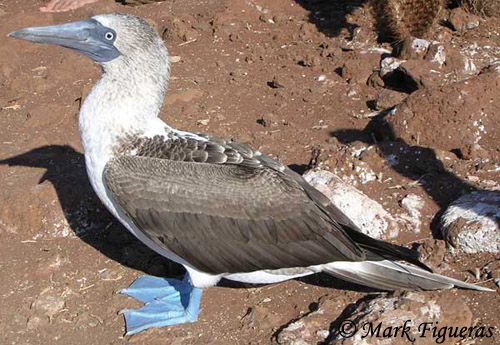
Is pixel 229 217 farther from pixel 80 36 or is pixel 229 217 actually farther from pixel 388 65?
pixel 388 65

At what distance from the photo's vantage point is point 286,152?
20.6ft

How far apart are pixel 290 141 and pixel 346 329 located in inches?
94.5

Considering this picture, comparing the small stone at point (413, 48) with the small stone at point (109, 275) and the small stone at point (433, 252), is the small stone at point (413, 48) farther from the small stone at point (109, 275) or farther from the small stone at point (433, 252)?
the small stone at point (109, 275)

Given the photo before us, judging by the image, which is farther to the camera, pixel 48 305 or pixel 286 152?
pixel 286 152

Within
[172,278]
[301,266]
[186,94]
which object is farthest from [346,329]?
[186,94]

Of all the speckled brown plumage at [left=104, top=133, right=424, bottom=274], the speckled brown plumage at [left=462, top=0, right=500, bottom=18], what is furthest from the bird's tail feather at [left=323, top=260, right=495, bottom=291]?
the speckled brown plumage at [left=462, top=0, right=500, bottom=18]

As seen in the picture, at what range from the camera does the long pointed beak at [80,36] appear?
4.86 m

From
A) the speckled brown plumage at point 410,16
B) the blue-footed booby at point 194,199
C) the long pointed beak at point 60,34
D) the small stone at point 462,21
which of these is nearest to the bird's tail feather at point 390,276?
the blue-footed booby at point 194,199

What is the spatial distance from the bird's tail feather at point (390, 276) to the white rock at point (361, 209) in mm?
544

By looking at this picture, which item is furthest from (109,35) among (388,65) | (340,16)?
(340,16)

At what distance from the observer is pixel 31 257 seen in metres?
5.39

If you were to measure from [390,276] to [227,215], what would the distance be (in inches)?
40.3

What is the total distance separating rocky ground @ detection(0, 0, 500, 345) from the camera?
15.5 feet

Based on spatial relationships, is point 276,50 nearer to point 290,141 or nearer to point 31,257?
point 290,141
